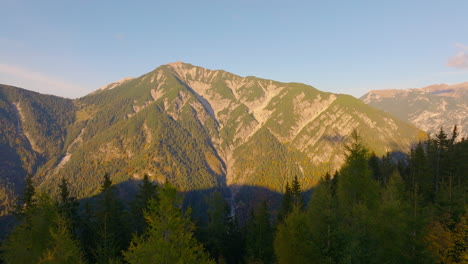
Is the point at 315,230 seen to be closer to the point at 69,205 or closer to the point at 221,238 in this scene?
the point at 221,238

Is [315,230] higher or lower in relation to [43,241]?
higher

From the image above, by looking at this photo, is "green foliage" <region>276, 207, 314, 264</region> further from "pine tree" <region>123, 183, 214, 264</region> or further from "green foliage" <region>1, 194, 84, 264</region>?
"green foliage" <region>1, 194, 84, 264</region>

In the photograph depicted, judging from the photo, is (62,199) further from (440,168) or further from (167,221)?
(440,168)

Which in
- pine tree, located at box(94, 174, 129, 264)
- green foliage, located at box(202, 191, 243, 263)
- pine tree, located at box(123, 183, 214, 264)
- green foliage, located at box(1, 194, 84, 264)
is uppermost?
pine tree, located at box(123, 183, 214, 264)

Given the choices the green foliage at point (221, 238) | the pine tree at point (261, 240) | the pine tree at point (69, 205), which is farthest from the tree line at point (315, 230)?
the pine tree at point (261, 240)

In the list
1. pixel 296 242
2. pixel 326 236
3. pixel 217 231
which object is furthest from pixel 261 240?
pixel 326 236

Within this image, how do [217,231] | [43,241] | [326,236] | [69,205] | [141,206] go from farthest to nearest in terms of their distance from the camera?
1. [217,231]
2. [141,206]
3. [69,205]
4. [43,241]
5. [326,236]

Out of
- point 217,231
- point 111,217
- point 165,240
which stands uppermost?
point 165,240

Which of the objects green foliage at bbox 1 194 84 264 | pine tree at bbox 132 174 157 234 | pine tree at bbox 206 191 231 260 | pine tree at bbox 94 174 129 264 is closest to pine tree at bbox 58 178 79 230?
pine tree at bbox 94 174 129 264

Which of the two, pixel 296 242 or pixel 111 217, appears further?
pixel 111 217

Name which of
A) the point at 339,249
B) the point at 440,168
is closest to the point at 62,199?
the point at 339,249

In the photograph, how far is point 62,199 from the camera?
128ft

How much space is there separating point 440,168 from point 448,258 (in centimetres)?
4313

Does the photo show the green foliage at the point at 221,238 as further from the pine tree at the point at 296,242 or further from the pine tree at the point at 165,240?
the pine tree at the point at 165,240
